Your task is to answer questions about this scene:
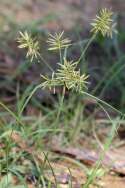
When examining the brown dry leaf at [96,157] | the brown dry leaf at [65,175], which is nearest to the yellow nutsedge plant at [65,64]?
the brown dry leaf at [65,175]

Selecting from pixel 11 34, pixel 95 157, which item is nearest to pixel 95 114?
pixel 95 157

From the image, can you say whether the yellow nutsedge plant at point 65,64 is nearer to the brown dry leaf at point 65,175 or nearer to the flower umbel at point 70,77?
the flower umbel at point 70,77

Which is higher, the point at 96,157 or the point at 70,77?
the point at 70,77

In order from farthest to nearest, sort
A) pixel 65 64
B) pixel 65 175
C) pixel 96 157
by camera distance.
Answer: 1. pixel 96 157
2. pixel 65 175
3. pixel 65 64

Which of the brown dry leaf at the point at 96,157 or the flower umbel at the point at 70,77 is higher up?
the flower umbel at the point at 70,77

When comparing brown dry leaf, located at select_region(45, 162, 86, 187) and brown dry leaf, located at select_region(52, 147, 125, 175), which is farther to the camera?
brown dry leaf, located at select_region(52, 147, 125, 175)

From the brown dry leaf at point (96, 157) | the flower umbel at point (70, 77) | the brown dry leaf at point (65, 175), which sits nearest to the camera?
the flower umbel at point (70, 77)

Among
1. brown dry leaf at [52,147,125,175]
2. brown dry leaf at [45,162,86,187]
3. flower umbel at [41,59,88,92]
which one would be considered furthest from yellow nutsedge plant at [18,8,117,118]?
brown dry leaf at [52,147,125,175]

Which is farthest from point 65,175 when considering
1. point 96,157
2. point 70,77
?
point 70,77

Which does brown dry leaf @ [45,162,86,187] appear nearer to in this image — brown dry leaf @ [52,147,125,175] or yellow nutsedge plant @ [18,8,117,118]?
brown dry leaf @ [52,147,125,175]

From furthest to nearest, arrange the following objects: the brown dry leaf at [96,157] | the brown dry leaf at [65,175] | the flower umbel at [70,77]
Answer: the brown dry leaf at [96,157] < the brown dry leaf at [65,175] < the flower umbel at [70,77]

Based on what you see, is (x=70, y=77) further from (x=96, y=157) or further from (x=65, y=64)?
(x=96, y=157)
